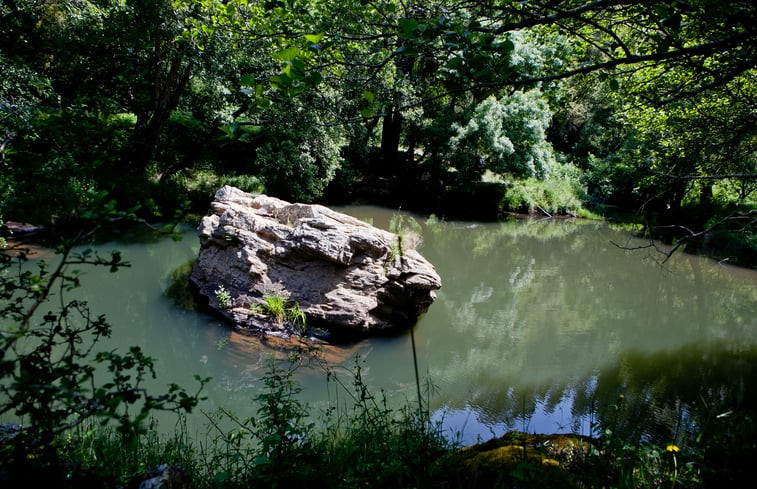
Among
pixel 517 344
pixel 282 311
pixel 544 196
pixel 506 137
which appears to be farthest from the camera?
pixel 544 196

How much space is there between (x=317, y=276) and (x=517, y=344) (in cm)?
385

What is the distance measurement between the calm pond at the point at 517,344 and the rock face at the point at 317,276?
43 centimetres

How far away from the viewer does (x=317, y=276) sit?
811 cm

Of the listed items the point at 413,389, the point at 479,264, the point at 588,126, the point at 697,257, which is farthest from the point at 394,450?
the point at 588,126

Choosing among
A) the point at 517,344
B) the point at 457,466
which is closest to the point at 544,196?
the point at 517,344

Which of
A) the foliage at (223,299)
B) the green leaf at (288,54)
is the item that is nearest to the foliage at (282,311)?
the foliage at (223,299)

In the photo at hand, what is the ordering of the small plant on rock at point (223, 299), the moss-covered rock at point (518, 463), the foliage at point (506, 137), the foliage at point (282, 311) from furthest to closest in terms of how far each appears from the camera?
the foliage at point (506, 137), the small plant on rock at point (223, 299), the foliage at point (282, 311), the moss-covered rock at point (518, 463)

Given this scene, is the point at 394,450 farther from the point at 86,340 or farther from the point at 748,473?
the point at 86,340

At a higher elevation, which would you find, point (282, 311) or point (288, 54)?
point (288, 54)

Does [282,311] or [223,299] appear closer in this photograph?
[282,311]

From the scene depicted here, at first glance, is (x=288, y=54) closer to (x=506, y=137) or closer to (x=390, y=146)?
(x=506, y=137)

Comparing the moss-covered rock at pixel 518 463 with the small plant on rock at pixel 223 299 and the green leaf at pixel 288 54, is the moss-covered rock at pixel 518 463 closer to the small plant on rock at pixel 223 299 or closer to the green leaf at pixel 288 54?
the green leaf at pixel 288 54

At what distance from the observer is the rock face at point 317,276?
772 centimetres

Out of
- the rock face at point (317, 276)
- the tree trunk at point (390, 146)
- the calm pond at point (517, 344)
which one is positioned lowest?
the calm pond at point (517, 344)
